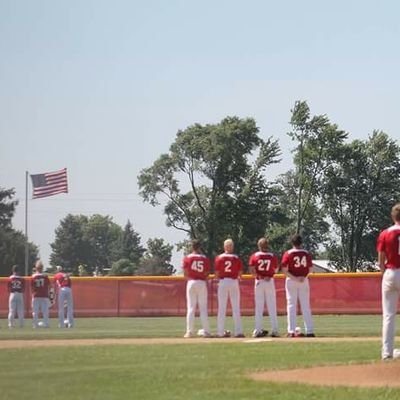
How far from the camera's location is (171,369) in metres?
13.7

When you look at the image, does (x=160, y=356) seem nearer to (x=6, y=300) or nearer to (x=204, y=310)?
(x=204, y=310)

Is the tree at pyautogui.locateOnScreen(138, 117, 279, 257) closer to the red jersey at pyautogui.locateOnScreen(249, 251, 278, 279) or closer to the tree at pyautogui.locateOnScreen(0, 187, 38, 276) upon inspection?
the tree at pyautogui.locateOnScreen(0, 187, 38, 276)

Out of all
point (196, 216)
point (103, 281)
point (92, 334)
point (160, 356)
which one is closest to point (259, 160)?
point (196, 216)

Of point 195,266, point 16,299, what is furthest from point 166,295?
point 195,266

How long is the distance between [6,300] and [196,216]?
4486 centimetres

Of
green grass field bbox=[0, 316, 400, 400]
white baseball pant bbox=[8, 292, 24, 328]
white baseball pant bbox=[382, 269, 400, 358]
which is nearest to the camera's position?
green grass field bbox=[0, 316, 400, 400]

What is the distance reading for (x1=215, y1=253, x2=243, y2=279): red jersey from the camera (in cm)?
2117

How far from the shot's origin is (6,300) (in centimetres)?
3738

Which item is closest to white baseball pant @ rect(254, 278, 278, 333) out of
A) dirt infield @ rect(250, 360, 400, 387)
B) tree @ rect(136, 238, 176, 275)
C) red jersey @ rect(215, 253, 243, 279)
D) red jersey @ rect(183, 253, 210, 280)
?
red jersey @ rect(215, 253, 243, 279)

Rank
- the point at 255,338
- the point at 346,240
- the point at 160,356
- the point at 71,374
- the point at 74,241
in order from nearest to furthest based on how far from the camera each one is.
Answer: the point at 71,374 → the point at 160,356 → the point at 255,338 → the point at 346,240 → the point at 74,241

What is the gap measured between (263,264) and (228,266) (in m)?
0.71

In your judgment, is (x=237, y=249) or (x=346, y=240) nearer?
(x=237, y=249)

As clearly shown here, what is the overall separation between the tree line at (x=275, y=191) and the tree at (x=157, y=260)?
13.6 metres

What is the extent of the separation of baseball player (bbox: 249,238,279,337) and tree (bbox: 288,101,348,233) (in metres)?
55.6
